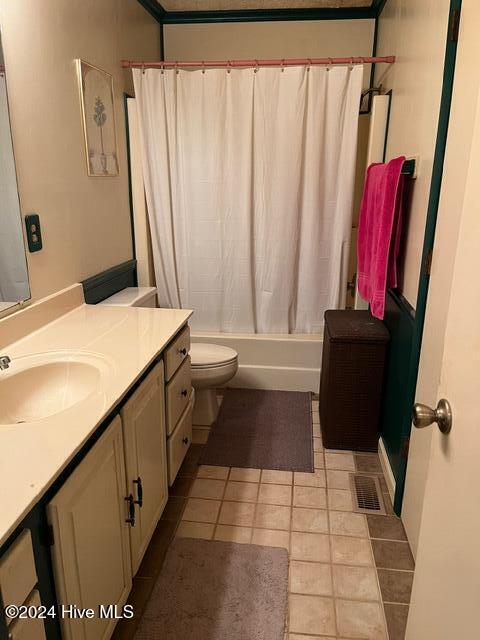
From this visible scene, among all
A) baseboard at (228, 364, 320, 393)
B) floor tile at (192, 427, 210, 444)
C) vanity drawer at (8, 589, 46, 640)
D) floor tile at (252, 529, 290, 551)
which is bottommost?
floor tile at (252, 529, 290, 551)

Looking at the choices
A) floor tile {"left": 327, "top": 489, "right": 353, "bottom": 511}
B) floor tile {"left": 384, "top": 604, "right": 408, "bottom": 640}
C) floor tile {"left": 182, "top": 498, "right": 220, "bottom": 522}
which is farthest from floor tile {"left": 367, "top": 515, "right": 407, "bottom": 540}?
floor tile {"left": 182, "top": 498, "right": 220, "bottom": 522}

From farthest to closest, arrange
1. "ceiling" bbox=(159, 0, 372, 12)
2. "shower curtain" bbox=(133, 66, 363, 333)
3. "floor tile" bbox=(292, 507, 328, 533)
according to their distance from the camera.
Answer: "ceiling" bbox=(159, 0, 372, 12) → "shower curtain" bbox=(133, 66, 363, 333) → "floor tile" bbox=(292, 507, 328, 533)

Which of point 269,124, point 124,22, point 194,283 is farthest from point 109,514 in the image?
point 124,22

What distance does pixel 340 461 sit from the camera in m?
2.39

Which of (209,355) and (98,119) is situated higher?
(98,119)

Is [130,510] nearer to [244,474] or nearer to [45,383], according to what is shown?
[45,383]

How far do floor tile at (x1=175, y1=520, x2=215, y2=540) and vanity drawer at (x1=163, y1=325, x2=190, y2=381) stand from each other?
0.66m

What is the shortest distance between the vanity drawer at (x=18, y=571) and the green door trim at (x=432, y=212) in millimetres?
1440

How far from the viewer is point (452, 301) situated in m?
0.88

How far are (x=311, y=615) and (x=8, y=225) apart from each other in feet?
5.65

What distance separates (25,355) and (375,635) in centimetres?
146

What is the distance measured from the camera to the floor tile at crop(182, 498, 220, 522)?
198 cm

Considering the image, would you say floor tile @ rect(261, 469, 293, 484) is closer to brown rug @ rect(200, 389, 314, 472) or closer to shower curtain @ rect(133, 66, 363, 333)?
brown rug @ rect(200, 389, 314, 472)

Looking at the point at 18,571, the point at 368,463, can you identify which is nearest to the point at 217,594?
the point at 18,571
